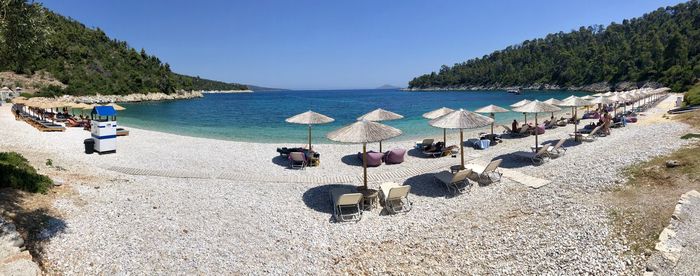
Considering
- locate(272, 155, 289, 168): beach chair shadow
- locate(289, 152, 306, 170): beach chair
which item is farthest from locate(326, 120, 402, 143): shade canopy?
locate(272, 155, 289, 168): beach chair shadow

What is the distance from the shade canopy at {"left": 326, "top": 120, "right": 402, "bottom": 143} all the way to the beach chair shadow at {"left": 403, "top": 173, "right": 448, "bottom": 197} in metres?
1.91

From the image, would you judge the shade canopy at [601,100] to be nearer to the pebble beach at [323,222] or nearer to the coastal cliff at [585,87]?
the pebble beach at [323,222]

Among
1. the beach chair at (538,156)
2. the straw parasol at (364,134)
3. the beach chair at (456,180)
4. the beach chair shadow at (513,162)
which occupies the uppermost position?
the straw parasol at (364,134)

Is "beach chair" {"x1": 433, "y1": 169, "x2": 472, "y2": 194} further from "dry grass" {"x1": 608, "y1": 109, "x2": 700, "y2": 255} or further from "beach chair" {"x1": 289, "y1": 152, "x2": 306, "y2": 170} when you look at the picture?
"beach chair" {"x1": 289, "y1": 152, "x2": 306, "y2": 170}

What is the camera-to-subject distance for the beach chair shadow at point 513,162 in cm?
1262

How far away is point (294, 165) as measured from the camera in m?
14.0

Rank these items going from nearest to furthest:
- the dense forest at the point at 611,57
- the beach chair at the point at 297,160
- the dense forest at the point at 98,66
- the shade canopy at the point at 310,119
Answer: the beach chair at the point at 297,160 → the shade canopy at the point at 310,119 → the dense forest at the point at 98,66 → the dense forest at the point at 611,57

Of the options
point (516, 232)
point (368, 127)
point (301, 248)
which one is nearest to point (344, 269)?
point (301, 248)

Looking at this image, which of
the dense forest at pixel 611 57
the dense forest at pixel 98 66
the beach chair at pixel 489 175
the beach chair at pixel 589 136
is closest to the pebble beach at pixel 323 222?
the beach chair at pixel 489 175

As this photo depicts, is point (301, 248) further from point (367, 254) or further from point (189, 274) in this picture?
point (189, 274)

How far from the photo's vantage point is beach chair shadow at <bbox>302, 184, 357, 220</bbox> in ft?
30.7

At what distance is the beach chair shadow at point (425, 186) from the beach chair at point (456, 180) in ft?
0.81

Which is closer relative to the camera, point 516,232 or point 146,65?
point 516,232

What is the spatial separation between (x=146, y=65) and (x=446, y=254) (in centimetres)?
12067
